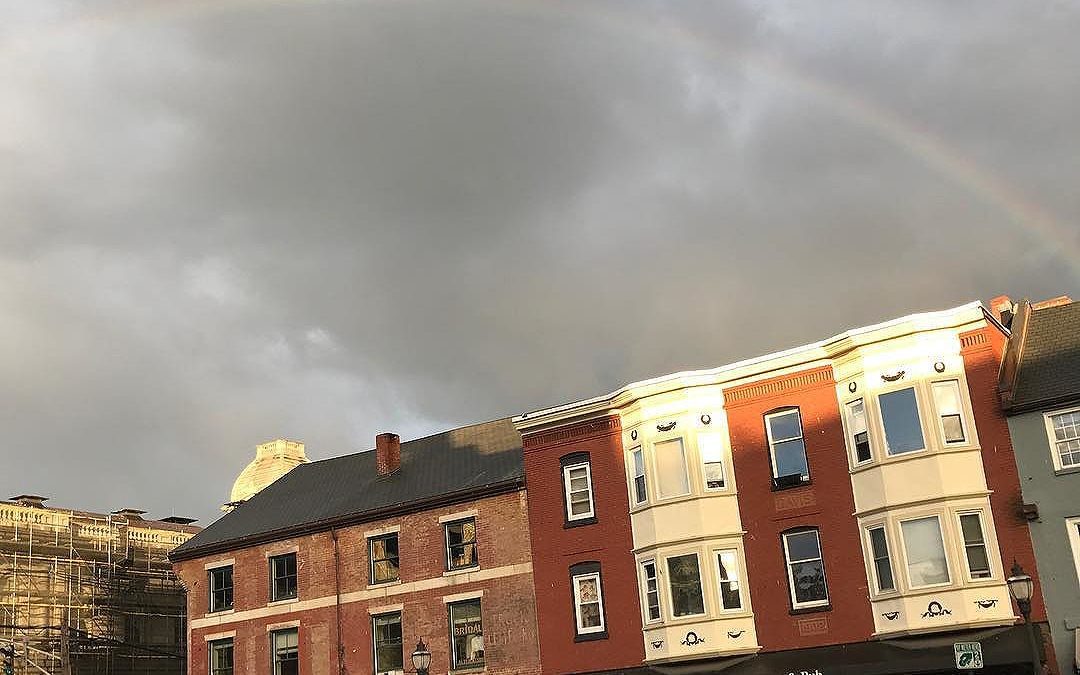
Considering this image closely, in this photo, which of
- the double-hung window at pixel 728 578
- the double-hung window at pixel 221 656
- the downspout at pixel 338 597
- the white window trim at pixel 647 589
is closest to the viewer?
the double-hung window at pixel 728 578

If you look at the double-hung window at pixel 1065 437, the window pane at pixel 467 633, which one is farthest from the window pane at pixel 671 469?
the double-hung window at pixel 1065 437

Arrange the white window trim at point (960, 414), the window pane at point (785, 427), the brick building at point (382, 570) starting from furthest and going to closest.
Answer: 1. the brick building at point (382, 570)
2. the window pane at point (785, 427)
3. the white window trim at point (960, 414)

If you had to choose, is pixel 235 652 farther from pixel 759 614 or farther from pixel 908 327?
pixel 908 327

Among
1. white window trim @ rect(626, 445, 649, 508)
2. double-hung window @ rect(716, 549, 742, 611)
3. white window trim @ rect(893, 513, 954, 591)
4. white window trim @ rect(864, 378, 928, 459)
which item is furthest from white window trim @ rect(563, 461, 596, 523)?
white window trim @ rect(893, 513, 954, 591)

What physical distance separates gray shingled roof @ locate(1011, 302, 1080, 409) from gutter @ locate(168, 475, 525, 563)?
16423 millimetres

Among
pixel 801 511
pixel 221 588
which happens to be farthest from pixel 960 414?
pixel 221 588

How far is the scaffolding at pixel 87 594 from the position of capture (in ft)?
169

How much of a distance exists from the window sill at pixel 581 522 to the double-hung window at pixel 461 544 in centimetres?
397

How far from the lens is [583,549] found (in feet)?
118

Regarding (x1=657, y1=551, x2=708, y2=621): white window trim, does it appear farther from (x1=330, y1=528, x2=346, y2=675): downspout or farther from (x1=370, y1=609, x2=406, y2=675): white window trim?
(x1=330, y1=528, x2=346, y2=675): downspout

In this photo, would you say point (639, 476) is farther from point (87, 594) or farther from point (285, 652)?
point (87, 594)

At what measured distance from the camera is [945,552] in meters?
29.5

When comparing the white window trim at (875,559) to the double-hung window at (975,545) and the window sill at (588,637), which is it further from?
the window sill at (588,637)

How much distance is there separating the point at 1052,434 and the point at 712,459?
9732 mm
